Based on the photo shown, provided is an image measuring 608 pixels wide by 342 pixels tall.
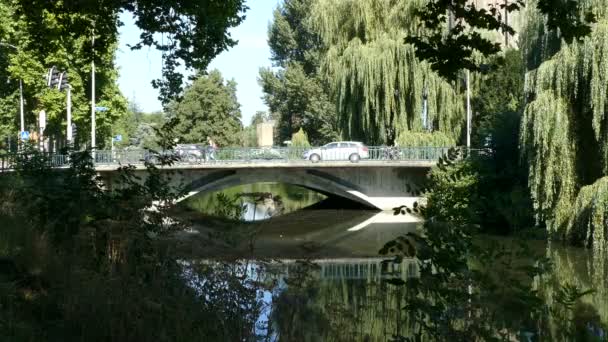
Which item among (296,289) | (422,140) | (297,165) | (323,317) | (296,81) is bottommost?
(323,317)

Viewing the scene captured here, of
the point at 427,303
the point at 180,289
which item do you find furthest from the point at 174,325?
the point at 427,303

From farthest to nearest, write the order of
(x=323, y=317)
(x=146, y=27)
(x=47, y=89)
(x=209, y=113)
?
(x=209, y=113), (x=47, y=89), (x=146, y=27), (x=323, y=317)

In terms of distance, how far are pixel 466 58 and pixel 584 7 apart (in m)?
13.7

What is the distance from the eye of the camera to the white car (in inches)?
1356

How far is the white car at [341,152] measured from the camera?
113ft

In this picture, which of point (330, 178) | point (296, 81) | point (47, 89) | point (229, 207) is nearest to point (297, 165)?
point (330, 178)

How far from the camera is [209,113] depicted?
65.0m

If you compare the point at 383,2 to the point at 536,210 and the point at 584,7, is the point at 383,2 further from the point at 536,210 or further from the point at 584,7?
the point at 536,210

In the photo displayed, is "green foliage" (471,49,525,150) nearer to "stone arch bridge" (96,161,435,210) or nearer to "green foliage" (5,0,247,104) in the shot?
"stone arch bridge" (96,161,435,210)

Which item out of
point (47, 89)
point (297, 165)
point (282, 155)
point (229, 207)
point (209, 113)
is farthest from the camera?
point (209, 113)

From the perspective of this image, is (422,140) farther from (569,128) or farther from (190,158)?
(569,128)

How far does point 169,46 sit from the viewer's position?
34.6ft

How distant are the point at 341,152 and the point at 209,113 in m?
30.7

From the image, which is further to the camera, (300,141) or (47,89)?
(300,141)
